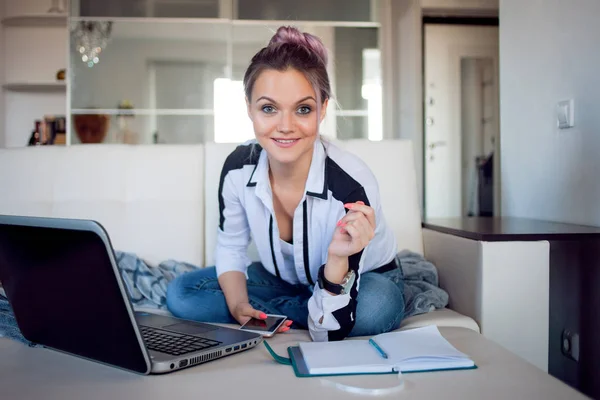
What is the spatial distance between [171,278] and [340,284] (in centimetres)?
70

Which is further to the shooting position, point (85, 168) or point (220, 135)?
point (220, 135)

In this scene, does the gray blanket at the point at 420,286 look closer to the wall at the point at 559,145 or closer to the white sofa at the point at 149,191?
the white sofa at the point at 149,191

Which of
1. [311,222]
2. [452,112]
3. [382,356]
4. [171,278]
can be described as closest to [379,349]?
[382,356]

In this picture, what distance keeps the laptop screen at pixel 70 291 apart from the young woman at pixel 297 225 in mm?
443

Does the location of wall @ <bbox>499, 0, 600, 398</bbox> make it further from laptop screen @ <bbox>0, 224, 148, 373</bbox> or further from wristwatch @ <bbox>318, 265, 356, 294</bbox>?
laptop screen @ <bbox>0, 224, 148, 373</bbox>

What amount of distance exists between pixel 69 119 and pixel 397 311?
368cm

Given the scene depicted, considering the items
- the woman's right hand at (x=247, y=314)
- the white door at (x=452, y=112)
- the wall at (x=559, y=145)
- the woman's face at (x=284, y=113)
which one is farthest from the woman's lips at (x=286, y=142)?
the white door at (x=452, y=112)

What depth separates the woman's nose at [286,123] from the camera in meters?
1.30

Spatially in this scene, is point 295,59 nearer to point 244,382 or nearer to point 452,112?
point 244,382

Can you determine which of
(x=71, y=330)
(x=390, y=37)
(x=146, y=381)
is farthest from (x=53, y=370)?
(x=390, y=37)

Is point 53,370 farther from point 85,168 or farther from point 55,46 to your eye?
point 55,46

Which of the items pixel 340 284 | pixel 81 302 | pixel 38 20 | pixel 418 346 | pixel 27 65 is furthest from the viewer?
pixel 27 65

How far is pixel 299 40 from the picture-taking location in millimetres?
1360

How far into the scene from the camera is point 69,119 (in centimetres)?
436
